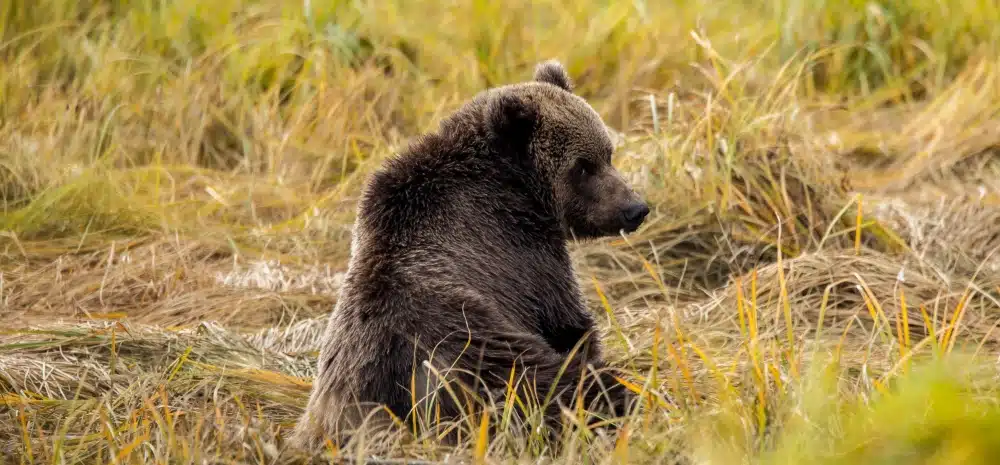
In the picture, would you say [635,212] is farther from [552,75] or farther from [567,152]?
[552,75]

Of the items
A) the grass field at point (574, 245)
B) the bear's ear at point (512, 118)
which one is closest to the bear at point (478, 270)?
the bear's ear at point (512, 118)

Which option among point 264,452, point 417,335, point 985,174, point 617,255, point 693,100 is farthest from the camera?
point 985,174

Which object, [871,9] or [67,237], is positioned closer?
[67,237]

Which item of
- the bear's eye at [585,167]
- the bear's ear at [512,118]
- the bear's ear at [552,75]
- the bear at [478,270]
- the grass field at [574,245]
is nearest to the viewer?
the grass field at [574,245]

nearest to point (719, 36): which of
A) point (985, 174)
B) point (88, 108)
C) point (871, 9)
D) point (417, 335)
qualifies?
point (871, 9)

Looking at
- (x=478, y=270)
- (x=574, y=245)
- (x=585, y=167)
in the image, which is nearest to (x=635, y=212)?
(x=585, y=167)

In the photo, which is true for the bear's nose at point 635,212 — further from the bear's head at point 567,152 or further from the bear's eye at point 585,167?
the bear's eye at point 585,167

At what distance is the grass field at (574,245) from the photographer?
3.39 metres

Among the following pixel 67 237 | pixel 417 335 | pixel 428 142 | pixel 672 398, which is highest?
pixel 428 142

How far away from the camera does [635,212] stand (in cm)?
443

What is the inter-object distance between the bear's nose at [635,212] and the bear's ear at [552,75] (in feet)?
2.04

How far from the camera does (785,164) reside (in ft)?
21.0

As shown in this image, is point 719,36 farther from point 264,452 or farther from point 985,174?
point 264,452

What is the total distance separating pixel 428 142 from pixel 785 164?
2.85 meters
